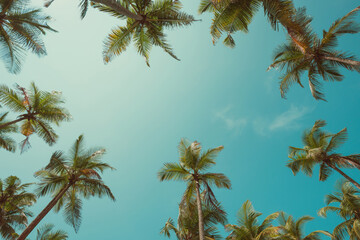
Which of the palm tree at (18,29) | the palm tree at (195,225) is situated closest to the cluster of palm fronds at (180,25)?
the palm tree at (18,29)

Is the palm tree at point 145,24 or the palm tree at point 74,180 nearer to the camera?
the palm tree at point 145,24

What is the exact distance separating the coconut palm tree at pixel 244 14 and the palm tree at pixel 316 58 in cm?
129

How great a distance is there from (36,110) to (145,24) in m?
9.67

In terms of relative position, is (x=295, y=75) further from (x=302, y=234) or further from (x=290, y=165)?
(x=302, y=234)

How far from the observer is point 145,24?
11.1m

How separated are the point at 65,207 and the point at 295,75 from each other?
17.8 meters

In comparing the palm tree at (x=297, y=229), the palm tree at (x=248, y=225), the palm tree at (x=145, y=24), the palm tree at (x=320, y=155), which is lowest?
the palm tree at (x=248, y=225)

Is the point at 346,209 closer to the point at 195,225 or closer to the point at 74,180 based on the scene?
the point at 195,225

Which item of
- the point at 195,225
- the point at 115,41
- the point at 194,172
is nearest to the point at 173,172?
the point at 194,172

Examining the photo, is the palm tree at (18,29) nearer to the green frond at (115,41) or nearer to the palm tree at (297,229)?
the green frond at (115,41)

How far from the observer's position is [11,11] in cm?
1064

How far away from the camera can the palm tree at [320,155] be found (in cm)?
1368

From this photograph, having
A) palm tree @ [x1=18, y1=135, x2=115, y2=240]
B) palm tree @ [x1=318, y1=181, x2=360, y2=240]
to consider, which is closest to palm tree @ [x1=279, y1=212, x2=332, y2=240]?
palm tree @ [x1=318, y1=181, x2=360, y2=240]

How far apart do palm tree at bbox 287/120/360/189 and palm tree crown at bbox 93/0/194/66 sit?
12.2 metres
